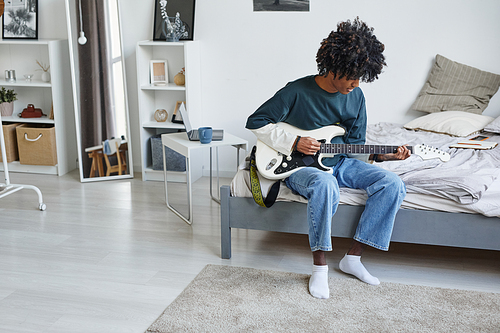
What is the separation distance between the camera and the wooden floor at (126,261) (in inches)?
73.3

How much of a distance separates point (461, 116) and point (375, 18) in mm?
921

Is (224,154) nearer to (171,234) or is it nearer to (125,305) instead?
(171,234)

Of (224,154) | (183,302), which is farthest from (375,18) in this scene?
(183,302)

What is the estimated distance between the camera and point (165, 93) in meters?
3.82

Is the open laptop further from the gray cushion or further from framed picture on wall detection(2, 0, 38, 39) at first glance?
framed picture on wall detection(2, 0, 38, 39)

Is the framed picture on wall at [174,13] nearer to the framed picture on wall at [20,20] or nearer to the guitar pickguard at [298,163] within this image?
the framed picture on wall at [20,20]

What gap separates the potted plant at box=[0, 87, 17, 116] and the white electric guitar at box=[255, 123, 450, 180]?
263cm

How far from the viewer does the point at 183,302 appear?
1.90 m

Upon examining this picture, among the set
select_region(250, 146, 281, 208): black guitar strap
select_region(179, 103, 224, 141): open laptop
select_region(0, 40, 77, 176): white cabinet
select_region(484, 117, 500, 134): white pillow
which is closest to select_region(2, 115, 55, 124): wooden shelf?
select_region(0, 40, 77, 176): white cabinet

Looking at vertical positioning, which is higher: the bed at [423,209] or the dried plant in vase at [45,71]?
the dried plant in vase at [45,71]

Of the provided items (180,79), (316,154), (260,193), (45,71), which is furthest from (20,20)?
(316,154)

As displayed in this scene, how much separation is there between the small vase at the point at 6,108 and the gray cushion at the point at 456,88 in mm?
3219

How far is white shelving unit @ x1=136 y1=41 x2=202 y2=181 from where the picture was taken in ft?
11.7

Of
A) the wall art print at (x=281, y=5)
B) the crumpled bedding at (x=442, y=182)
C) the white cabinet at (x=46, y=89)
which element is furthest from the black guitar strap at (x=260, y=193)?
the white cabinet at (x=46, y=89)
